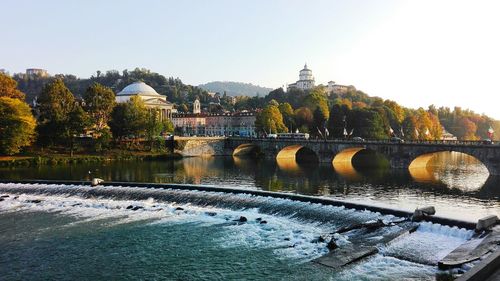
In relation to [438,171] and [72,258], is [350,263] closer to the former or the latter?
[72,258]

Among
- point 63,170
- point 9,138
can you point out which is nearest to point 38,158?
point 9,138

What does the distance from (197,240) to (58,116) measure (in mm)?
71933

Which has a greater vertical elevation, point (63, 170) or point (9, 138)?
point (9, 138)

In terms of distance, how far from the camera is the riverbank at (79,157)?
82.6m

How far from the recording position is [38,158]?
279 feet

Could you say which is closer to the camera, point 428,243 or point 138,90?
point 428,243

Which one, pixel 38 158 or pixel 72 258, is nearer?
pixel 72 258

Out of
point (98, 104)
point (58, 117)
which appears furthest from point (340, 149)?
point (58, 117)

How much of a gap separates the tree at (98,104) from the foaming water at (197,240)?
208 ft

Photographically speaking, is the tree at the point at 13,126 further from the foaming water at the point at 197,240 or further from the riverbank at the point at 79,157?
the foaming water at the point at 197,240

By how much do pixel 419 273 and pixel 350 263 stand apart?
3.50 metres

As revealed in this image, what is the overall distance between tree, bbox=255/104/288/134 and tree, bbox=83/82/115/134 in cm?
4086

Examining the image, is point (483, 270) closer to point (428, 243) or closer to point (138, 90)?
point (428, 243)

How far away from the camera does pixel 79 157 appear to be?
92.0 m
